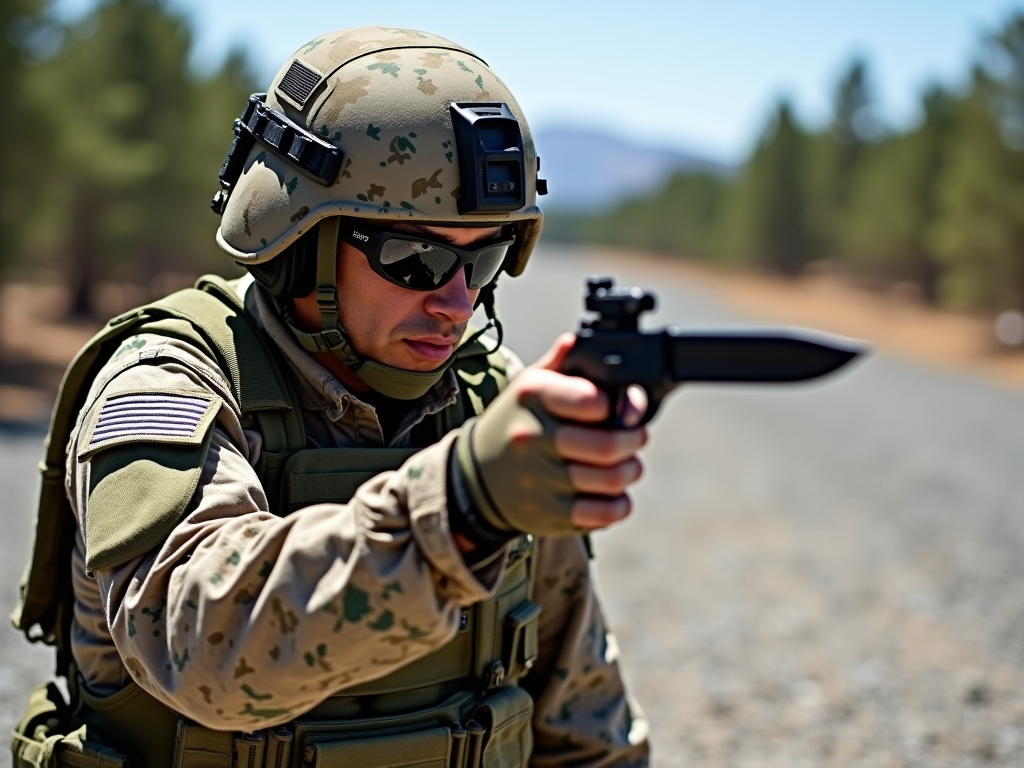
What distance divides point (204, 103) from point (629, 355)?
26.6 meters

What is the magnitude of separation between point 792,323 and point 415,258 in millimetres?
32392

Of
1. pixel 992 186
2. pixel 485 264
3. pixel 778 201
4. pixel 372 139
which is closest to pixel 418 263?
pixel 485 264

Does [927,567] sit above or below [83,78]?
below

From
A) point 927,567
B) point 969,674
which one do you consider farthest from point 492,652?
point 927,567

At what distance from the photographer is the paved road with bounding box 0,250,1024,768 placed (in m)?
5.37

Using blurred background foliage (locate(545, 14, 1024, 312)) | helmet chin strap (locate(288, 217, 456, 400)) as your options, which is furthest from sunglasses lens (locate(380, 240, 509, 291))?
blurred background foliage (locate(545, 14, 1024, 312))

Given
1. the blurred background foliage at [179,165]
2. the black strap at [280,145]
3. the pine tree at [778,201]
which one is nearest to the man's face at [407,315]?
the black strap at [280,145]

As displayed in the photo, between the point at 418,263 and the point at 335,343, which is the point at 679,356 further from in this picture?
the point at 335,343

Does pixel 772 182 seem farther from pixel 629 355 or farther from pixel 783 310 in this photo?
pixel 629 355

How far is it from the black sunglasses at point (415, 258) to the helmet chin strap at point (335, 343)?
0.07m

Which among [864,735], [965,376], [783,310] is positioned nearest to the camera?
[864,735]

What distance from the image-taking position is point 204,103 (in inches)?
1037

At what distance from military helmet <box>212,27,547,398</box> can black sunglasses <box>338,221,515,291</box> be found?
0.14ft

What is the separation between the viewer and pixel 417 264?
6.89 ft
